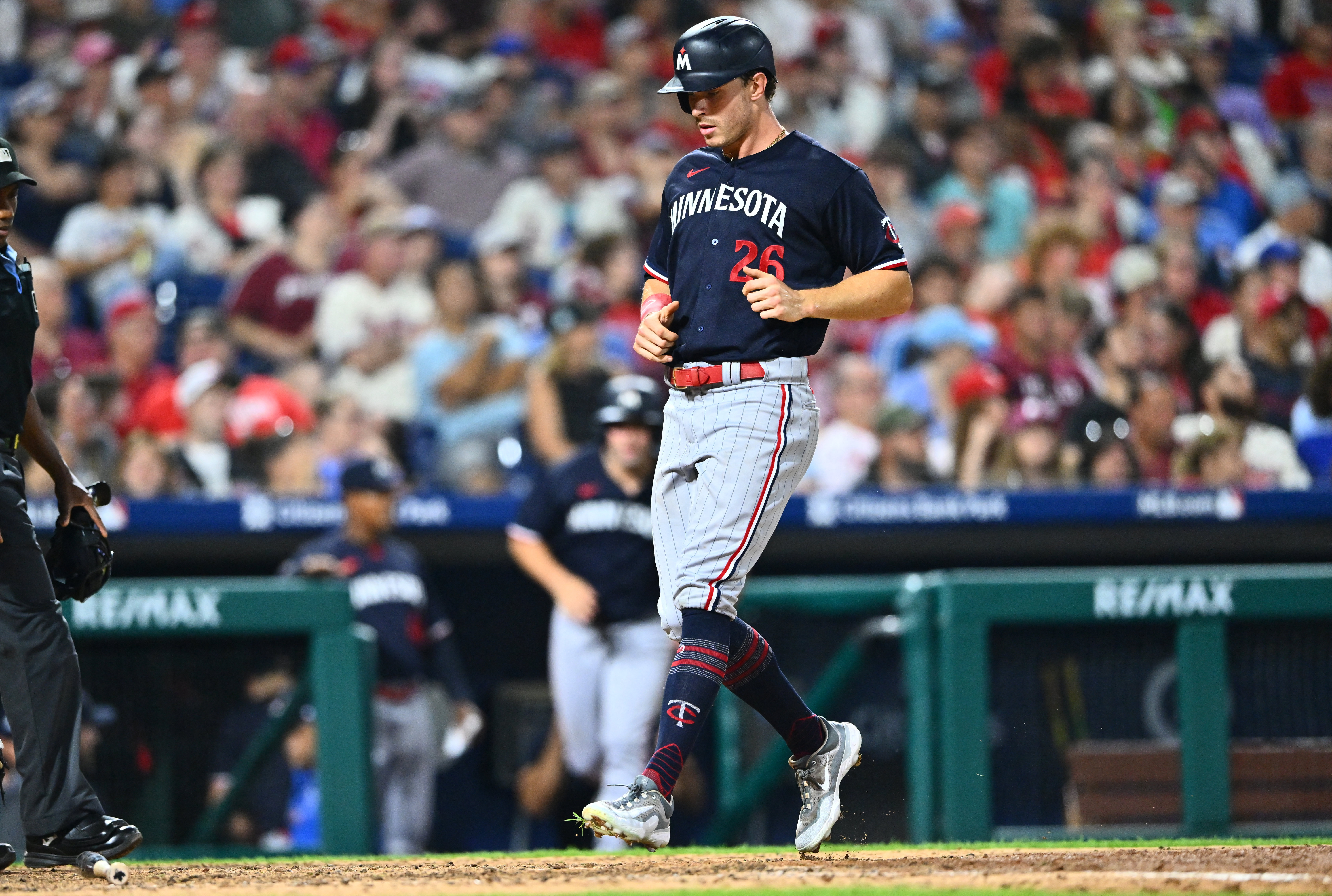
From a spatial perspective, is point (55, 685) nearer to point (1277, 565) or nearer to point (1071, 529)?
point (1071, 529)

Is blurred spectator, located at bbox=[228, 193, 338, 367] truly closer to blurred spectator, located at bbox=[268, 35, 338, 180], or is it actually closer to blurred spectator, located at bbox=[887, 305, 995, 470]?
blurred spectator, located at bbox=[268, 35, 338, 180]

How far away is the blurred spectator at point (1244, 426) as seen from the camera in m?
7.66

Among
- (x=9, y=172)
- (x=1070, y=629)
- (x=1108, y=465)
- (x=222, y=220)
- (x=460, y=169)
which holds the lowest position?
(x=1070, y=629)

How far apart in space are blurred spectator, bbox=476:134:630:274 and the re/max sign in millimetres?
3929

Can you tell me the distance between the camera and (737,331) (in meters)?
3.49

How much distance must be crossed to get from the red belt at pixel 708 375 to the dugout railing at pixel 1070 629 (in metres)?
2.38

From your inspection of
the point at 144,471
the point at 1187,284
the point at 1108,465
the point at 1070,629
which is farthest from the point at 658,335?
the point at 1187,284

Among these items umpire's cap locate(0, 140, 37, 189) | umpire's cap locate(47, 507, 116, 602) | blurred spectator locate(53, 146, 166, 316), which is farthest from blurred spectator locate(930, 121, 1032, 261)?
umpire's cap locate(0, 140, 37, 189)

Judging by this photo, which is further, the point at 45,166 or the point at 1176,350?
the point at 1176,350

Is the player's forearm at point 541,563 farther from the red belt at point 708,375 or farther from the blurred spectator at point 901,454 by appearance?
the red belt at point 708,375

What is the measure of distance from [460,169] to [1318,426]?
15.8 ft

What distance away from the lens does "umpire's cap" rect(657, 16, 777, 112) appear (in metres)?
3.46

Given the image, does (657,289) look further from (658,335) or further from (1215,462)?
(1215,462)

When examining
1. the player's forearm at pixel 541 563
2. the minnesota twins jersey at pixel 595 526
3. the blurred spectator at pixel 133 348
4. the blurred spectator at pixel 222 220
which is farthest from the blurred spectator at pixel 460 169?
the player's forearm at pixel 541 563
